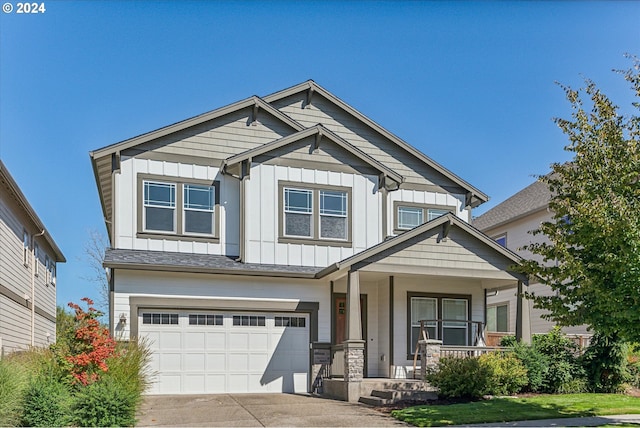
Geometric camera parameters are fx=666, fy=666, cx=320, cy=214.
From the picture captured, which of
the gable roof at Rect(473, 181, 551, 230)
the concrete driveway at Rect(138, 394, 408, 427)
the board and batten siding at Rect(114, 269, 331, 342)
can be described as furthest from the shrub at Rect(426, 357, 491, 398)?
the gable roof at Rect(473, 181, 551, 230)

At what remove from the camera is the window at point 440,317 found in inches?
767

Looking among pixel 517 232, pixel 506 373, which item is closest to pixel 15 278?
pixel 506 373

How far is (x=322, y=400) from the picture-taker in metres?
16.2

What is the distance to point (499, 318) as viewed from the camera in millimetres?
29969

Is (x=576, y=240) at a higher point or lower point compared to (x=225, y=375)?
higher

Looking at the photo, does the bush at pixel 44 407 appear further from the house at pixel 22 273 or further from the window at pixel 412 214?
the window at pixel 412 214

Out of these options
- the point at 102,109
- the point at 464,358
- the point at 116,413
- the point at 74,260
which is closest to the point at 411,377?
the point at 464,358

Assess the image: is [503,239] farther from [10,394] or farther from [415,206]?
[10,394]

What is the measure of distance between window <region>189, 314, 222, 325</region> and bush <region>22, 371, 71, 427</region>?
649cm

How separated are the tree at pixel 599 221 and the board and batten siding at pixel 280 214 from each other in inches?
295

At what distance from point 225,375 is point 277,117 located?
780cm

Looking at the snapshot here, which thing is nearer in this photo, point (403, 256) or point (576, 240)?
point (576, 240)

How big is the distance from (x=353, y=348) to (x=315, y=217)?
14.3 feet

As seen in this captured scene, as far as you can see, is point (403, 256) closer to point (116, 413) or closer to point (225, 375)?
point (225, 375)
